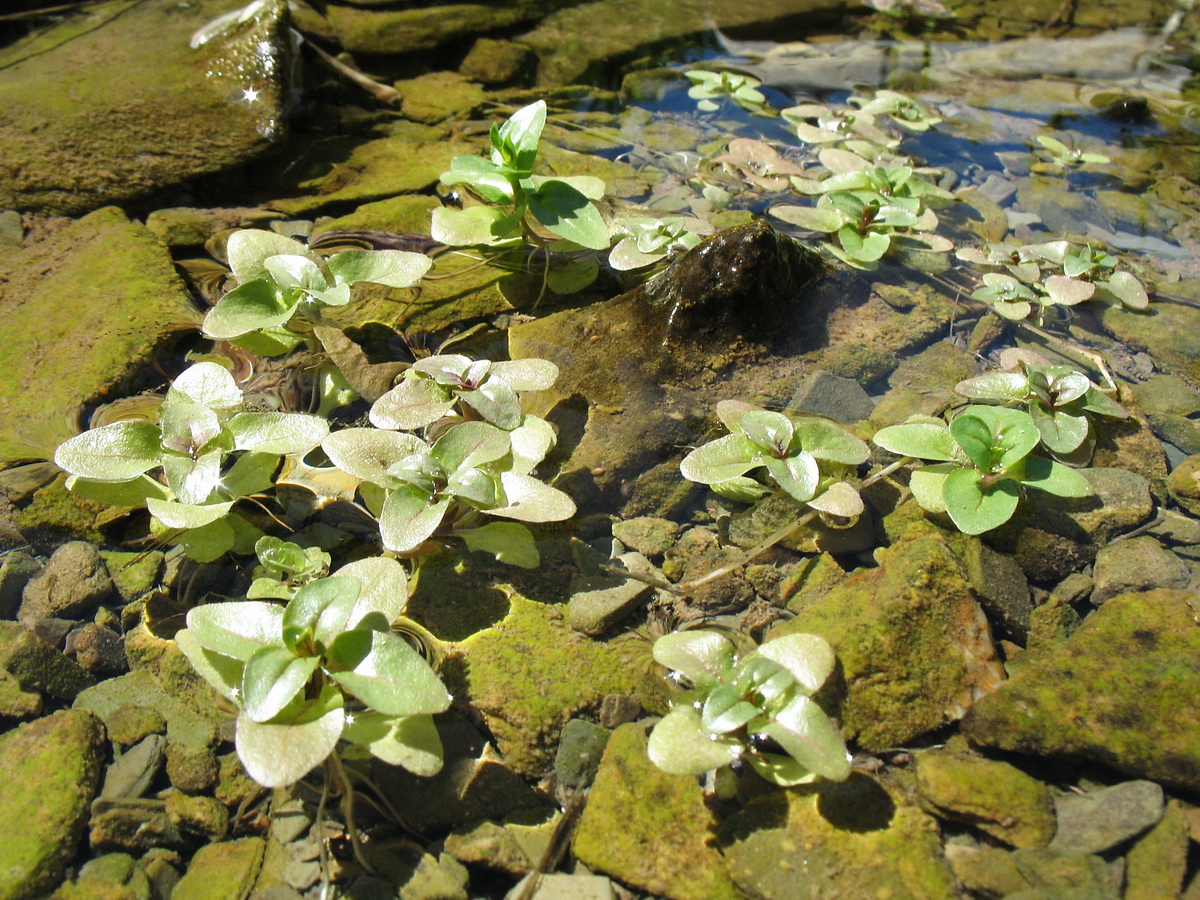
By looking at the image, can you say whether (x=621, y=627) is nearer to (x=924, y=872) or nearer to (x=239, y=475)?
A: (x=924, y=872)

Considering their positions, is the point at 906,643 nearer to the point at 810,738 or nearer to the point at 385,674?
the point at 810,738

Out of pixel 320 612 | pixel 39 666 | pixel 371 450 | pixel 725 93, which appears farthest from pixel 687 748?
pixel 725 93

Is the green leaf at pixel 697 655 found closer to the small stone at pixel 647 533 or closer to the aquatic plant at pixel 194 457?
the small stone at pixel 647 533

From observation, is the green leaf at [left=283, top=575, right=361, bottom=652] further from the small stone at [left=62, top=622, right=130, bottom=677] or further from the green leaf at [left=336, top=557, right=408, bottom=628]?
the small stone at [left=62, top=622, right=130, bottom=677]

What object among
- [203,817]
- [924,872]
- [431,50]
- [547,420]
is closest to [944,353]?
[547,420]

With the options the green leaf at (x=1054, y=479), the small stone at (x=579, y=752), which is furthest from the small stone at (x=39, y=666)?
the green leaf at (x=1054, y=479)

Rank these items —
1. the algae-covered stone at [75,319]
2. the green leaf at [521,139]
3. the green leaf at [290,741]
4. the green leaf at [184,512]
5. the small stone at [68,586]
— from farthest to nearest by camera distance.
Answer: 1. the green leaf at [521,139]
2. the algae-covered stone at [75,319]
3. the small stone at [68,586]
4. the green leaf at [184,512]
5. the green leaf at [290,741]
